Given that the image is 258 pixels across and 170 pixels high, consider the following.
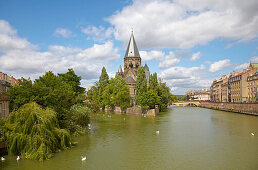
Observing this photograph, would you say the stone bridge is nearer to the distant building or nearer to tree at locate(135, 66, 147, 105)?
Answer: the distant building

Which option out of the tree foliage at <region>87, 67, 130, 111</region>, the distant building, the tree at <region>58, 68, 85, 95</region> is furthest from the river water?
the distant building

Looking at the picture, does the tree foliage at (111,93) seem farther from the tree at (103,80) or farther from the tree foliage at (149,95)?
the tree foliage at (149,95)

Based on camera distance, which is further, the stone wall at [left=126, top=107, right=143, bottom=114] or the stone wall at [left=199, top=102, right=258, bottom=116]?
the stone wall at [left=126, top=107, right=143, bottom=114]

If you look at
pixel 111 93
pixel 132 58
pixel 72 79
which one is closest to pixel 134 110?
pixel 111 93

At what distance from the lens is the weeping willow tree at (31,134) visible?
57.9 ft

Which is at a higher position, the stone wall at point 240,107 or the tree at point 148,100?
the tree at point 148,100

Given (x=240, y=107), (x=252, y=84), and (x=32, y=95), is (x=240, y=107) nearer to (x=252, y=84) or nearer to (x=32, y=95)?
(x=252, y=84)

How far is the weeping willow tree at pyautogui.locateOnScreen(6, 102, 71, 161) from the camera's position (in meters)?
17.6

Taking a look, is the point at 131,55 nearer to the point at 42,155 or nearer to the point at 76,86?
the point at 76,86

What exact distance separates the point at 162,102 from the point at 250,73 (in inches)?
1415

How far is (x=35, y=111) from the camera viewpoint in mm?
18797

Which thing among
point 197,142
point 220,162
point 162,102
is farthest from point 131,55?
point 220,162

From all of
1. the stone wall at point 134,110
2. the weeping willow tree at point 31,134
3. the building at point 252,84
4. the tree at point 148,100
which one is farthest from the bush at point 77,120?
the building at point 252,84

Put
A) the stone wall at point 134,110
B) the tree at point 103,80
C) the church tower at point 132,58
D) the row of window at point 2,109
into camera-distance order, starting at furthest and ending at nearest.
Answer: the church tower at point 132,58, the tree at point 103,80, the stone wall at point 134,110, the row of window at point 2,109
